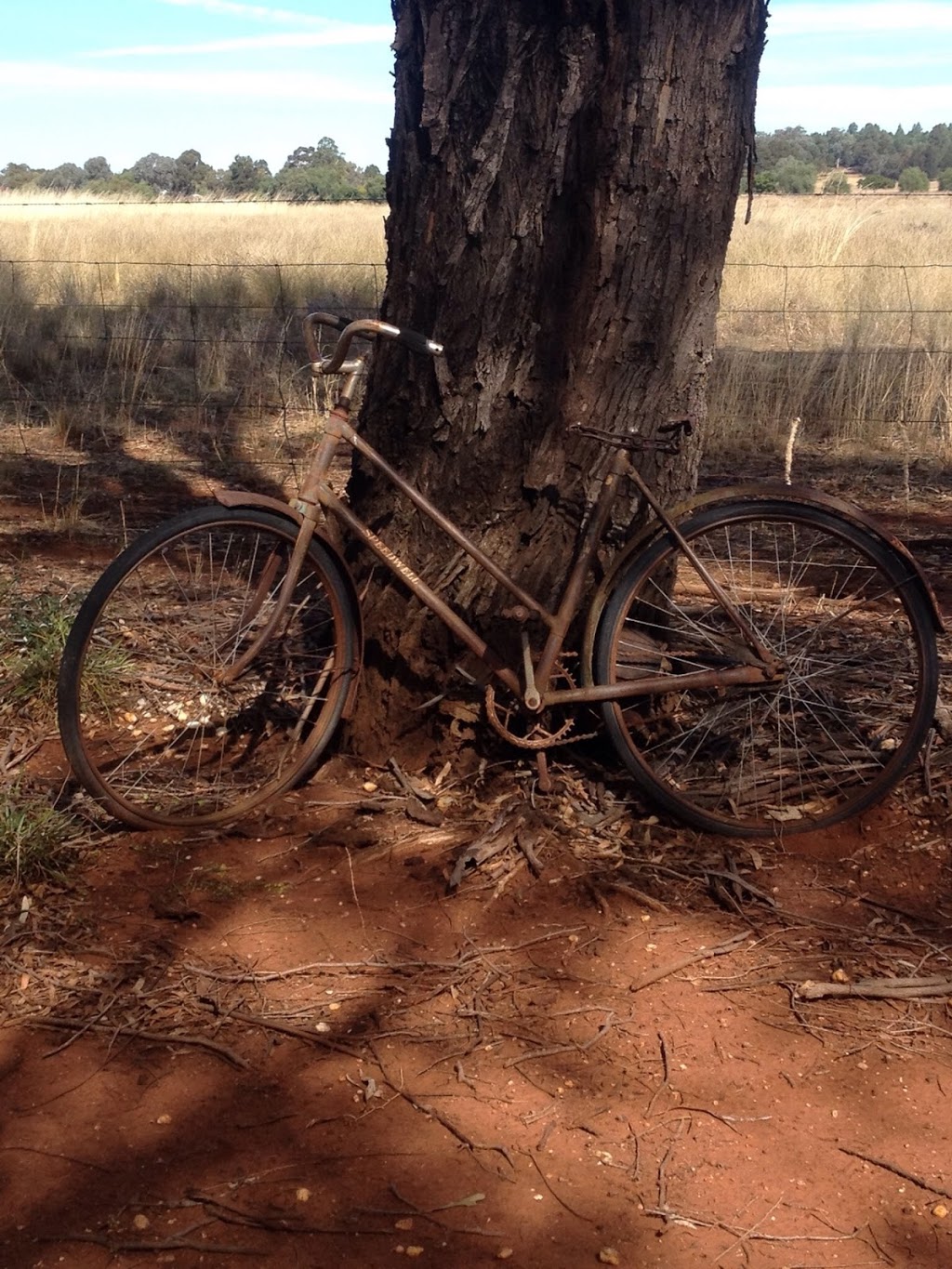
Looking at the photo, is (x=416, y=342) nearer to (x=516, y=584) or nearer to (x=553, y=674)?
(x=516, y=584)

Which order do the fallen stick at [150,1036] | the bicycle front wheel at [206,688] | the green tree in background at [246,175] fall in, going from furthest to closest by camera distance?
the green tree in background at [246,175], the bicycle front wheel at [206,688], the fallen stick at [150,1036]

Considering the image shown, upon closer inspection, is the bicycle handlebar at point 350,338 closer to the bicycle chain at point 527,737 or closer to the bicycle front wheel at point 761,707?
the bicycle front wheel at point 761,707

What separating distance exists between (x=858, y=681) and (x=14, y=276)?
36.7 ft

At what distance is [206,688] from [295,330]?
8877 millimetres

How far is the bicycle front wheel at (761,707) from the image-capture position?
3.40m

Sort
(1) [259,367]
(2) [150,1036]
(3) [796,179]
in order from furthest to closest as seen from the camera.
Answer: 1. (3) [796,179]
2. (1) [259,367]
3. (2) [150,1036]

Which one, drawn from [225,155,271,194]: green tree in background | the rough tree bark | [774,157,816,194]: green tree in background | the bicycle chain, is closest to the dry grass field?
the rough tree bark

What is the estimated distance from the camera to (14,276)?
42.5ft

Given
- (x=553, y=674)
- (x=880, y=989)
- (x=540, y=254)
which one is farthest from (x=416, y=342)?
(x=880, y=989)

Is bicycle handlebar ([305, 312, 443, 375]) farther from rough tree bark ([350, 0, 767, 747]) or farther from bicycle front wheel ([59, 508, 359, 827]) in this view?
bicycle front wheel ([59, 508, 359, 827])

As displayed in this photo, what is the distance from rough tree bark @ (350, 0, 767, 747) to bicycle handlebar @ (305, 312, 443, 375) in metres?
0.22

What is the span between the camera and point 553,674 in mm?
3498

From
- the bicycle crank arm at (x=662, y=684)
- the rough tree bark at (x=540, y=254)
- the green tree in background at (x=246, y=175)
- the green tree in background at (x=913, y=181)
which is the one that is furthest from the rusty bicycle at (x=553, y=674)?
the green tree in background at (x=246, y=175)

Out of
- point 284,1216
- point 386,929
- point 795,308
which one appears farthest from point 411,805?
point 795,308
